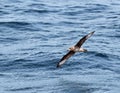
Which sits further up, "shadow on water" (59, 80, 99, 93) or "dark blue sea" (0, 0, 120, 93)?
"shadow on water" (59, 80, 99, 93)

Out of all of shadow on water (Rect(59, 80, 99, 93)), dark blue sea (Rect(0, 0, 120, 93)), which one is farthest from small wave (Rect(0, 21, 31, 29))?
shadow on water (Rect(59, 80, 99, 93))

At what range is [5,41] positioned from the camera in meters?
23.7

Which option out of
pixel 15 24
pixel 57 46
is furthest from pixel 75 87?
pixel 15 24

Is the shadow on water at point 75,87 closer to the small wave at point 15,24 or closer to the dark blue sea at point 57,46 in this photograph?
the dark blue sea at point 57,46

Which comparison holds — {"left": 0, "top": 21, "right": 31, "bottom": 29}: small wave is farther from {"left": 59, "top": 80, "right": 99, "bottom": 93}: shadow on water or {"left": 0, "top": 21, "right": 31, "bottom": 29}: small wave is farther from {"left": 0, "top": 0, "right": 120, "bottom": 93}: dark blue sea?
{"left": 59, "top": 80, "right": 99, "bottom": 93}: shadow on water

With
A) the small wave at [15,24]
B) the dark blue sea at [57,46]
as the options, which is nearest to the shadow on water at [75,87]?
the dark blue sea at [57,46]

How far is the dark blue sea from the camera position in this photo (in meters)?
18.9

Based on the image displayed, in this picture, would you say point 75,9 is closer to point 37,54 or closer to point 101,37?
point 101,37

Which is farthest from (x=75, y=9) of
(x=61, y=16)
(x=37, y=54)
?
(x=37, y=54)

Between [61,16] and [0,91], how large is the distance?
36.8 ft

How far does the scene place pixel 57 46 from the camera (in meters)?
23.0

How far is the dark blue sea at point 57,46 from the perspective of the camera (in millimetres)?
18891

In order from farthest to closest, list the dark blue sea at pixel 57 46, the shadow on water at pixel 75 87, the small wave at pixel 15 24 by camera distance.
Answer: the small wave at pixel 15 24, the dark blue sea at pixel 57 46, the shadow on water at pixel 75 87

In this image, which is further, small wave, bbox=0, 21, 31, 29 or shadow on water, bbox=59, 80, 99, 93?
small wave, bbox=0, 21, 31, 29
